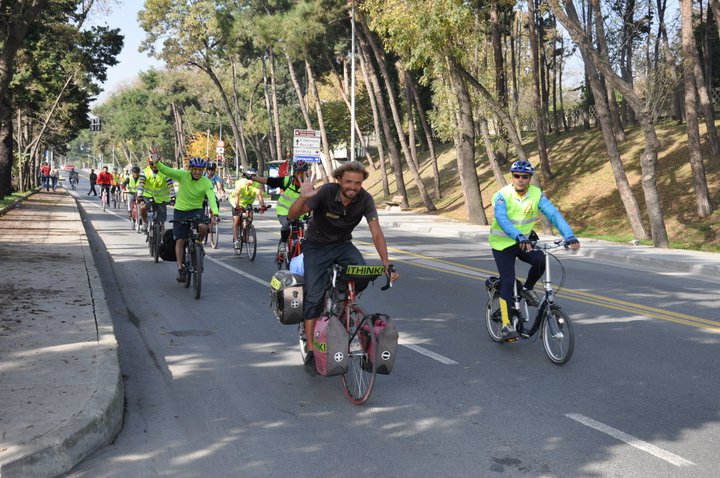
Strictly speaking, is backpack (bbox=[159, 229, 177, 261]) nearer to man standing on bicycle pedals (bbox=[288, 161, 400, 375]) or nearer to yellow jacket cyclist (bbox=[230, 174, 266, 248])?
yellow jacket cyclist (bbox=[230, 174, 266, 248])

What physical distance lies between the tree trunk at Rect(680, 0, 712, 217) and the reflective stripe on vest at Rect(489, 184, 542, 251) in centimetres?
1817

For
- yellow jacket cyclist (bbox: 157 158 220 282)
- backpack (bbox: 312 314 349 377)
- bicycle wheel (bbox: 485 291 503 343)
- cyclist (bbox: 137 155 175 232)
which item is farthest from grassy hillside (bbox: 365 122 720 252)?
backpack (bbox: 312 314 349 377)

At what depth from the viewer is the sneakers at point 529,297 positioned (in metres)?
8.12

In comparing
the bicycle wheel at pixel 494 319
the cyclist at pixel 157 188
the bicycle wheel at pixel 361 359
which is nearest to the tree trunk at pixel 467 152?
the cyclist at pixel 157 188

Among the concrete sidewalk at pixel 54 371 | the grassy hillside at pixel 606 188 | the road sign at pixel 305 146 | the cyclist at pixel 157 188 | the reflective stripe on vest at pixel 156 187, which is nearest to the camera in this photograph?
the concrete sidewalk at pixel 54 371

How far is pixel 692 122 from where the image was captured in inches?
973

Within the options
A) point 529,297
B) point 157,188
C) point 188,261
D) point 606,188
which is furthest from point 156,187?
point 606,188

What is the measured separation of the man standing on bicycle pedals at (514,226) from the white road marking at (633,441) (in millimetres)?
2243

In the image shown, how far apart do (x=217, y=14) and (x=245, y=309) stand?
4403cm

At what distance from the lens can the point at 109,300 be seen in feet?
37.8

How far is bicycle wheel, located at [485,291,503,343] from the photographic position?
8609 mm

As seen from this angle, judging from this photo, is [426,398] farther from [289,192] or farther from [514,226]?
[289,192]

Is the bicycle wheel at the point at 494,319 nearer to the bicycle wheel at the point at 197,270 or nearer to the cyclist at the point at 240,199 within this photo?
the bicycle wheel at the point at 197,270

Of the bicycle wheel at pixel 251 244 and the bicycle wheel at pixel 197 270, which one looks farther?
the bicycle wheel at pixel 251 244
